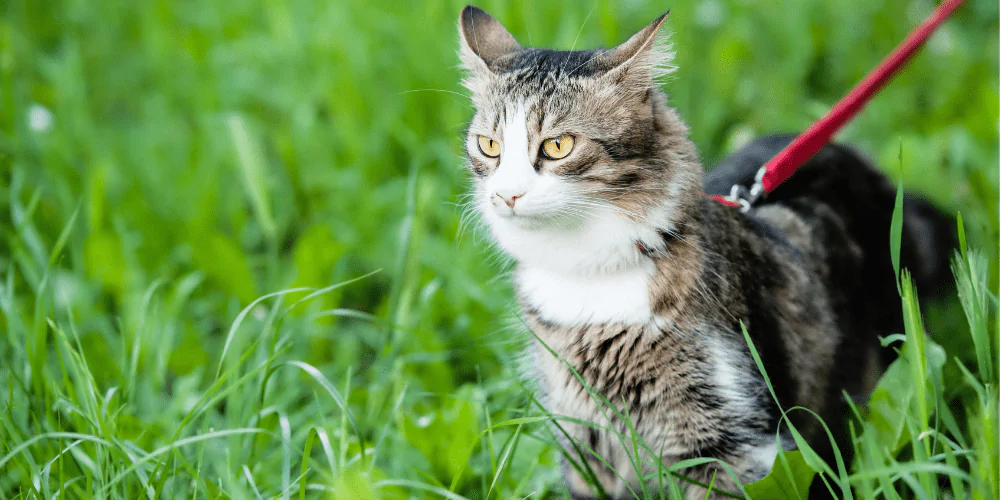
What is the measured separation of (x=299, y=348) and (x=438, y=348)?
49 cm

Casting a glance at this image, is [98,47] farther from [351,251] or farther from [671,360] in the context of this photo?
[671,360]

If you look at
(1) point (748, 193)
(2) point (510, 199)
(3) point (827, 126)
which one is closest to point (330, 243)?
(2) point (510, 199)

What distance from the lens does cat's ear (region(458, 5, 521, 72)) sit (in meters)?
1.83

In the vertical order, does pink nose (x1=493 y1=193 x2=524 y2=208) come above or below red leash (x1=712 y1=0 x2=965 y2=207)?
below

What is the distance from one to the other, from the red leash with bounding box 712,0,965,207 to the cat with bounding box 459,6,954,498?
177 mm

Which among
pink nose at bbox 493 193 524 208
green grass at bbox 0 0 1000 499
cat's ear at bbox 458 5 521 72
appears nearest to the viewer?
pink nose at bbox 493 193 524 208

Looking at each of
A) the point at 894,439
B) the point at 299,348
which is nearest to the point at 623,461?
the point at 894,439

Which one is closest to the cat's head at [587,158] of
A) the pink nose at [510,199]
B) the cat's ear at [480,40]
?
the pink nose at [510,199]

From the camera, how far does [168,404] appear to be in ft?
7.74

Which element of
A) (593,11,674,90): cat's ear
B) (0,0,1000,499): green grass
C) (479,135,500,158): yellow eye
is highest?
(593,11,674,90): cat's ear

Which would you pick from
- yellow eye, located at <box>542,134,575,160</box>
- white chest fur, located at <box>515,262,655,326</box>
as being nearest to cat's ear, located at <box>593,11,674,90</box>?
yellow eye, located at <box>542,134,575,160</box>

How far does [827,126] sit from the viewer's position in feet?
6.14

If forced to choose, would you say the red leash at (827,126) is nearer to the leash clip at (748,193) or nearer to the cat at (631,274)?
the leash clip at (748,193)

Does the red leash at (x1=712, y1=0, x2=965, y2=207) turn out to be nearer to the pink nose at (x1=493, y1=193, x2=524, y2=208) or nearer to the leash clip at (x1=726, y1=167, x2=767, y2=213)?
the leash clip at (x1=726, y1=167, x2=767, y2=213)
